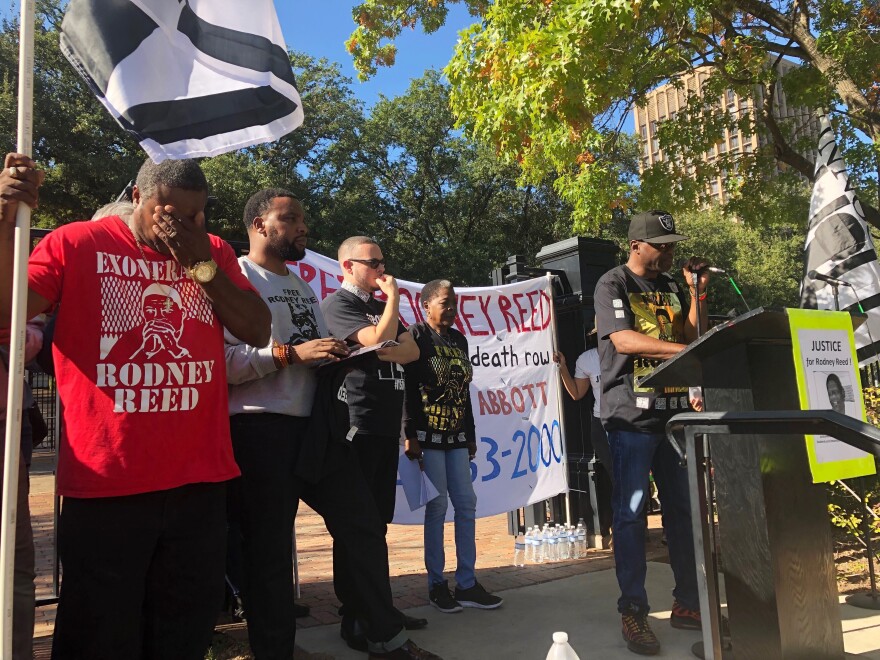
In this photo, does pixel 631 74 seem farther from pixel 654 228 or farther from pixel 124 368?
pixel 124 368

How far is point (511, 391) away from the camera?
6227mm

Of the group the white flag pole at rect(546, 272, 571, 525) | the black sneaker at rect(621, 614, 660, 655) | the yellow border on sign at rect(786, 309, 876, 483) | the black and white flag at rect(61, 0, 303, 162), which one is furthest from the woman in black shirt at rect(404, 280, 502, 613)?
the yellow border on sign at rect(786, 309, 876, 483)

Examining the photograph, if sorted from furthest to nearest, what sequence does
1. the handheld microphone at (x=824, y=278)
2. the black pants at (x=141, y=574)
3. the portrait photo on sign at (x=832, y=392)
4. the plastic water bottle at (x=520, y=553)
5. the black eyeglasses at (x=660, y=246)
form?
the plastic water bottle at (x=520, y=553)
the handheld microphone at (x=824, y=278)
the black eyeglasses at (x=660, y=246)
the portrait photo on sign at (x=832, y=392)
the black pants at (x=141, y=574)

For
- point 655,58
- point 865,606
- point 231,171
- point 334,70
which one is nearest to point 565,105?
point 655,58

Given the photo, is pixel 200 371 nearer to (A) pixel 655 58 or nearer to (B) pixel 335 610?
(B) pixel 335 610

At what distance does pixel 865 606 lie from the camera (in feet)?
14.0

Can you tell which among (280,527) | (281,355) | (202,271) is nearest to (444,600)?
(280,527)

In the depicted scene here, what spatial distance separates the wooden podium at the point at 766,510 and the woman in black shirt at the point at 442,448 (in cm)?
195

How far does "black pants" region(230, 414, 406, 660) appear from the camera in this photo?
290cm

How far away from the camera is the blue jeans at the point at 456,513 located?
4.56 m

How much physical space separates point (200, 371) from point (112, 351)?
282mm

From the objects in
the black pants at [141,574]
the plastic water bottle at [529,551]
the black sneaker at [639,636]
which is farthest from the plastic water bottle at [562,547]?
the black pants at [141,574]

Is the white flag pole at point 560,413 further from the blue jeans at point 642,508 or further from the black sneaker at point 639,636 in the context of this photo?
the black sneaker at point 639,636

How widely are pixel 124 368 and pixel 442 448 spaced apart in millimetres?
2677
